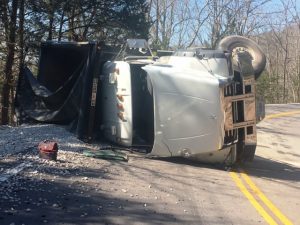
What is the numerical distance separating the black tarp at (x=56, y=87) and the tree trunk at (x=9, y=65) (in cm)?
665

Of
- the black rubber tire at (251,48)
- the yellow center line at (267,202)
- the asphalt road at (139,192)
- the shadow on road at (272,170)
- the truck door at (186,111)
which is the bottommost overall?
the shadow on road at (272,170)

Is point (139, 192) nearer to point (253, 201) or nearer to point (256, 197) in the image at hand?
point (253, 201)

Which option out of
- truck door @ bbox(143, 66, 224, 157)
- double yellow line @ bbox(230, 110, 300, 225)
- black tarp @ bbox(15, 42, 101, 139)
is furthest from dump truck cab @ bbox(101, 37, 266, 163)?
black tarp @ bbox(15, 42, 101, 139)

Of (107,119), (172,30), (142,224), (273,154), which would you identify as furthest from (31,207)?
(172,30)

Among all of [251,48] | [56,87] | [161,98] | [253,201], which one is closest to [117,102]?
[161,98]

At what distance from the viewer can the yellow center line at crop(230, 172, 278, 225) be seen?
20.3ft

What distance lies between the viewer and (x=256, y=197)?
24.5 feet

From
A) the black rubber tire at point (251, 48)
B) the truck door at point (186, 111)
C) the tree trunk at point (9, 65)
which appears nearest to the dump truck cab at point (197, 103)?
Answer: the truck door at point (186, 111)

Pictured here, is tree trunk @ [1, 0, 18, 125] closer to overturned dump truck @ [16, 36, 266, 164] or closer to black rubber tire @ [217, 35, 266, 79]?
overturned dump truck @ [16, 36, 266, 164]

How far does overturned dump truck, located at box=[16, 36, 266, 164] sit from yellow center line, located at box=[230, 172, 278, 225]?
672 millimetres

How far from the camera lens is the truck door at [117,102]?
10289mm

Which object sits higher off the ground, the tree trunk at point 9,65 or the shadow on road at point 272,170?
the tree trunk at point 9,65

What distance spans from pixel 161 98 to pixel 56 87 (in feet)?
14.5

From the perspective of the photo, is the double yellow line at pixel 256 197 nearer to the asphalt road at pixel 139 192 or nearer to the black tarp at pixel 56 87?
the asphalt road at pixel 139 192
